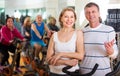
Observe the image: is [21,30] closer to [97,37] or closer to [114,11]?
[114,11]

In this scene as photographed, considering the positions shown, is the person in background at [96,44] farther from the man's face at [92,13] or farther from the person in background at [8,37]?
the person in background at [8,37]

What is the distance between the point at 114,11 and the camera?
429 centimetres

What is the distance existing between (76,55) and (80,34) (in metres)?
0.17

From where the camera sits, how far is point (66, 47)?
63.4 inches

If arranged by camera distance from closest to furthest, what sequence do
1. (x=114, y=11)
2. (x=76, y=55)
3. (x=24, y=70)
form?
(x=76, y=55) → (x=24, y=70) → (x=114, y=11)

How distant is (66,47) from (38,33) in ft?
8.26

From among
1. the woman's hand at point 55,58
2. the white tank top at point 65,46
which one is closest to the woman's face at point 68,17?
the white tank top at point 65,46

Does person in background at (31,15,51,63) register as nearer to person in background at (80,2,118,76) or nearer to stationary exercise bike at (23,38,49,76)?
stationary exercise bike at (23,38,49,76)

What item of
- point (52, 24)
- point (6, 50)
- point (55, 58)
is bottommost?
point (6, 50)

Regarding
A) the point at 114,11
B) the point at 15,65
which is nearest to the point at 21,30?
the point at 15,65

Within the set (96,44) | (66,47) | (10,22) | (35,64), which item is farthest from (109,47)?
(10,22)

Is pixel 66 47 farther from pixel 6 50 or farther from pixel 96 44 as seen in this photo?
pixel 6 50

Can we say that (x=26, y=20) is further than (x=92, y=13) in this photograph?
Yes

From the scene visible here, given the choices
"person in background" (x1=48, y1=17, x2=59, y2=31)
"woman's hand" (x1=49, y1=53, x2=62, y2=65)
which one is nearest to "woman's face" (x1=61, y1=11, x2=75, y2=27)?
"woman's hand" (x1=49, y1=53, x2=62, y2=65)
